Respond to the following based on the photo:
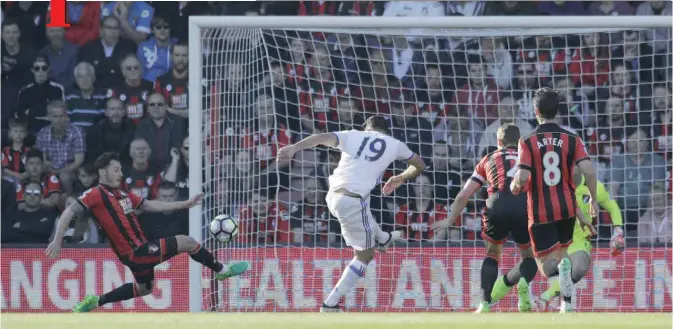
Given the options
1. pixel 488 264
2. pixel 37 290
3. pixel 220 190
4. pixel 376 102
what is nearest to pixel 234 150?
pixel 220 190

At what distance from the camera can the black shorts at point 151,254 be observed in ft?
37.6

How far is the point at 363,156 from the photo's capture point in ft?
35.6

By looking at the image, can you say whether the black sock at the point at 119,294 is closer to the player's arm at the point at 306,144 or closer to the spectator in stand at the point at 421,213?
the player's arm at the point at 306,144

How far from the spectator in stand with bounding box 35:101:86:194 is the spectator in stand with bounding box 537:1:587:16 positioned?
4830mm

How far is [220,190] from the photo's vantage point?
41.9 feet

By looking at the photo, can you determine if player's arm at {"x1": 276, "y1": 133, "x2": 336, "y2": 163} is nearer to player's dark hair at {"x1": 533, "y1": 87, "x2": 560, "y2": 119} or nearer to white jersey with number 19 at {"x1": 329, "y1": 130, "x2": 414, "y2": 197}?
white jersey with number 19 at {"x1": 329, "y1": 130, "x2": 414, "y2": 197}

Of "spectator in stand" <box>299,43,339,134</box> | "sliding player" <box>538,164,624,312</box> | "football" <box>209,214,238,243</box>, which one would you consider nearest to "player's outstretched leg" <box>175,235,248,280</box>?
"football" <box>209,214,238,243</box>

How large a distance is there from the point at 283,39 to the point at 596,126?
3.08 m

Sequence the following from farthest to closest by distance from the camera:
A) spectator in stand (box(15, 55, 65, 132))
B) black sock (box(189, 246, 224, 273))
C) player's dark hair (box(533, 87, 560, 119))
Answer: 1. spectator in stand (box(15, 55, 65, 132))
2. black sock (box(189, 246, 224, 273))
3. player's dark hair (box(533, 87, 560, 119))

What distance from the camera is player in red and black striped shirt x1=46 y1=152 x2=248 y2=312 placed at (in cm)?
1132

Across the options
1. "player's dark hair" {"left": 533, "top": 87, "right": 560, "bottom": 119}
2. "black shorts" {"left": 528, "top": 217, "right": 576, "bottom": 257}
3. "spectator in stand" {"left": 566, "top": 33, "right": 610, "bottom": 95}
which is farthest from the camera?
"spectator in stand" {"left": 566, "top": 33, "right": 610, "bottom": 95}

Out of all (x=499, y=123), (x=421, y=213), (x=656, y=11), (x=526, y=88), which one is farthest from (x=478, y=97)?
(x=656, y=11)

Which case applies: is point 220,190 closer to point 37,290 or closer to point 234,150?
point 234,150
